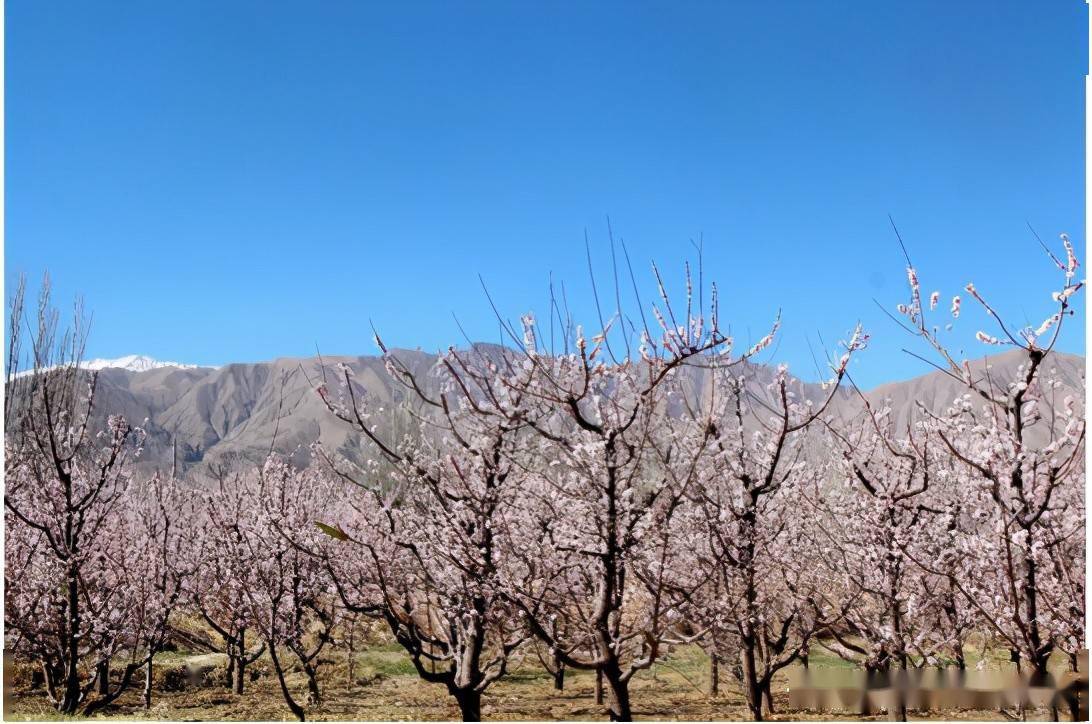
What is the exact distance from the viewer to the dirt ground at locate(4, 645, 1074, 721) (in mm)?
12430

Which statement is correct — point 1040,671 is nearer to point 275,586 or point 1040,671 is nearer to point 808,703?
point 808,703

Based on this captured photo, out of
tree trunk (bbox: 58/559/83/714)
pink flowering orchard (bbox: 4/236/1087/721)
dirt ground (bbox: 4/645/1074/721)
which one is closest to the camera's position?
pink flowering orchard (bbox: 4/236/1087/721)

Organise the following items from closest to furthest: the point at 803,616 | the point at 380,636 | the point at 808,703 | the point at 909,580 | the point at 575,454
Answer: the point at 575,454, the point at 803,616, the point at 909,580, the point at 808,703, the point at 380,636

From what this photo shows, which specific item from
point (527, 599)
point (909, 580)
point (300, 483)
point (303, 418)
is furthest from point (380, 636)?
point (303, 418)

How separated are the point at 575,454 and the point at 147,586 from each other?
9.55 metres

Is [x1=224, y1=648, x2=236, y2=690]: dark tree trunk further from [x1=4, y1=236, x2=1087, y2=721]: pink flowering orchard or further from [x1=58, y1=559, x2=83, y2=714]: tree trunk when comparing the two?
[x1=58, y1=559, x2=83, y2=714]: tree trunk

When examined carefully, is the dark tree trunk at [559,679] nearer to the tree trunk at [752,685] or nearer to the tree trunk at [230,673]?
the tree trunk at [230,673]

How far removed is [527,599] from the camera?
6.11 m

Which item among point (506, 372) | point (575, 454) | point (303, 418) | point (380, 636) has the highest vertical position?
point (303, 418)

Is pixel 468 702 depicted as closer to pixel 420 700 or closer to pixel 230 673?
pixel 420 700

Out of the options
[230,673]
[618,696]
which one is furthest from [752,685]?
[230,673]

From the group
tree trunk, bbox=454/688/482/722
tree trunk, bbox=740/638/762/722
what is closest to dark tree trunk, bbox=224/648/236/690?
tree trunk, bbox=454/688/482/722

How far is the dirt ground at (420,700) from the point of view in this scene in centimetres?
1243

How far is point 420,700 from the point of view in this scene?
14.4 m
